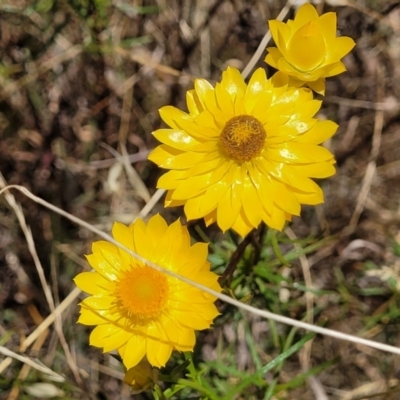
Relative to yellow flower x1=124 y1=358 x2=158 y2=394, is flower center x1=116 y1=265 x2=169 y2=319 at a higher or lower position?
higher

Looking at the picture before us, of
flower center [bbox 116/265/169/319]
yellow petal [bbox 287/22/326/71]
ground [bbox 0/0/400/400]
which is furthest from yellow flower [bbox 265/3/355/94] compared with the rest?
ground [bbox 0/0/400/400]

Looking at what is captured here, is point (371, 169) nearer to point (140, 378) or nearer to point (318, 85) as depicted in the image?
point (318, 85)

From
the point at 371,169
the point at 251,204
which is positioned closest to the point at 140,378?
the point at 251,204

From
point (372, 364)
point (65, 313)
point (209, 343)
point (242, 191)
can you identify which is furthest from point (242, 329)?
point (242, 191)

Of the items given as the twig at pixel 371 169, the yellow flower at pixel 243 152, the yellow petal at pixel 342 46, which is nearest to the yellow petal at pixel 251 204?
the yellow flower at pixel 243 152

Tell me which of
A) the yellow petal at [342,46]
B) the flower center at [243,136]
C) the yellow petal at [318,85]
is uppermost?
the yellow petal at [342,46]

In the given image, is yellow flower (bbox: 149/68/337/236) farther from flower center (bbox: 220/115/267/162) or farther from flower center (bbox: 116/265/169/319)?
flower center (bbox: 116/265/169/319)

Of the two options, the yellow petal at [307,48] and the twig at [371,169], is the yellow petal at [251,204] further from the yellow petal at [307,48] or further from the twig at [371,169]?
the twig at [371,169]
